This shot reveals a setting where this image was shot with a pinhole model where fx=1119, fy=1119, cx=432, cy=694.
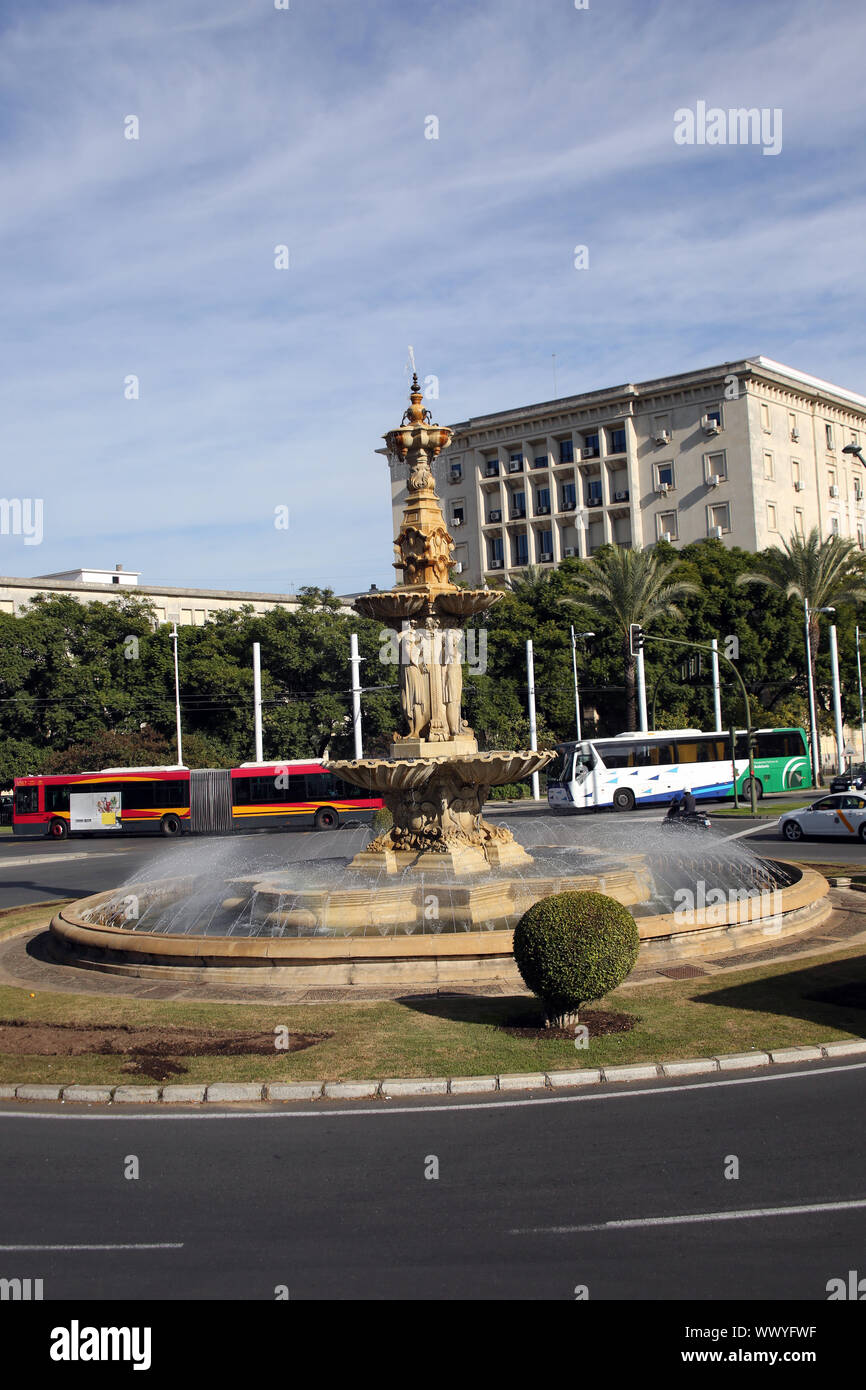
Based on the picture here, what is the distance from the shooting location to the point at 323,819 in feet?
145

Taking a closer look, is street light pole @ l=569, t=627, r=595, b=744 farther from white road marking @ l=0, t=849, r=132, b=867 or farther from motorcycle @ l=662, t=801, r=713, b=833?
white road marking @ l=0, t=849, r=132, b=867

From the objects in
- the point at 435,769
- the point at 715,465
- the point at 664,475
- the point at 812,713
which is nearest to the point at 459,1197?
the point at 435,769

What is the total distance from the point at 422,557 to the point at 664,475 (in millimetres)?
68944

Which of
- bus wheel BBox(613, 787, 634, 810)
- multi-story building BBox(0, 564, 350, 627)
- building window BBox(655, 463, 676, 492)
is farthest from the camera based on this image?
building window BBox(655, 463, 676, 492)

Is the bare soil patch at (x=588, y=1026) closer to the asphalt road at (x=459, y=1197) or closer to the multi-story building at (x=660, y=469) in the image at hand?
the asphalt road at (x=459, y=1197)

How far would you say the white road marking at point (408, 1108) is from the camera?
945 centimetres

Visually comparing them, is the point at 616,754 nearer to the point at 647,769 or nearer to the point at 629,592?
the point at 647,769

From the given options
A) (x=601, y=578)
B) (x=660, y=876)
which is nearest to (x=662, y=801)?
(x=601, y=578)

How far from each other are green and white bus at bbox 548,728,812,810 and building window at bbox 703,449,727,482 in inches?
1466

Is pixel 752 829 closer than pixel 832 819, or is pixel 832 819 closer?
pixel 832 819

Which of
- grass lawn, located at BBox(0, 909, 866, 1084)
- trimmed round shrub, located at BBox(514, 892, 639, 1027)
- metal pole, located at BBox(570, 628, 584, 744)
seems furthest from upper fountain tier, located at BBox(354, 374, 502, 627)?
metal pole, located at BBox(570, 628, 584, 744)

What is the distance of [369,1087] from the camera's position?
9.93 m

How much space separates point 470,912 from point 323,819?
28598mm

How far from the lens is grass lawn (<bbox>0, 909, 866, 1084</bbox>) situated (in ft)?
34.2
